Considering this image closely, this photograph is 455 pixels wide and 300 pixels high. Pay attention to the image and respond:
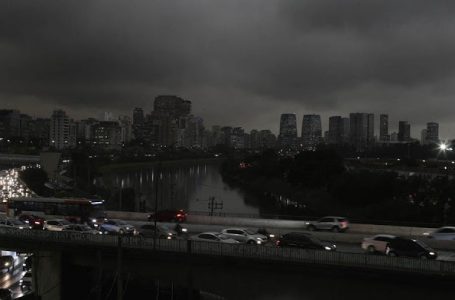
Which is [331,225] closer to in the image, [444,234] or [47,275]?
[444,234]

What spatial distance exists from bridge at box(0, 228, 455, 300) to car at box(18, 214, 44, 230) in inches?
195

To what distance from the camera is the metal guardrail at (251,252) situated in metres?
14.5

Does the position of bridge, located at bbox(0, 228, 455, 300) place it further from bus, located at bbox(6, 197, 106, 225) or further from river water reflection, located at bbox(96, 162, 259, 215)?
river water reflection, located at bbox(96, 162, 259, 215)

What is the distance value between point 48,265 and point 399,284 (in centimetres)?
1309

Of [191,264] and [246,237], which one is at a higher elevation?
[246,237]

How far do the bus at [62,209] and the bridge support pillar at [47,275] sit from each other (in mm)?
8595

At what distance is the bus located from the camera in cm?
3032

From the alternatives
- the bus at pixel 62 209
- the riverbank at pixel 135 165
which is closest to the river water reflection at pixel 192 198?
the riverbank at pixel 135 165

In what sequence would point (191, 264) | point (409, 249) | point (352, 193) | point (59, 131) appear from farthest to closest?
1. point (59, 131)
2. point (352, 193)
3. point (191, 264)
4. point (409, 249)

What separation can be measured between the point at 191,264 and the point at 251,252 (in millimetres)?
2205

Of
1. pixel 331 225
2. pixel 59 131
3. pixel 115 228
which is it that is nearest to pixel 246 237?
pixel 331 225

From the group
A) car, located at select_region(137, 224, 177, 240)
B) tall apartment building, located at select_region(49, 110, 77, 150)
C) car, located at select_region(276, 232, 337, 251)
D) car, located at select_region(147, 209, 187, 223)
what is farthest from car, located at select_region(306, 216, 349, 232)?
tall apartment building, located at select_region(49, 110, 77, 150)

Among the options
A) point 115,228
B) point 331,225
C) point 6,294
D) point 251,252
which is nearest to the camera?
point 251,252

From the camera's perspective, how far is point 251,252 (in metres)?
16.3
